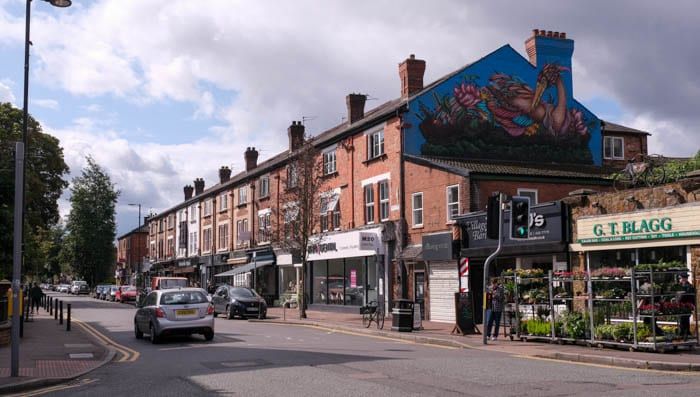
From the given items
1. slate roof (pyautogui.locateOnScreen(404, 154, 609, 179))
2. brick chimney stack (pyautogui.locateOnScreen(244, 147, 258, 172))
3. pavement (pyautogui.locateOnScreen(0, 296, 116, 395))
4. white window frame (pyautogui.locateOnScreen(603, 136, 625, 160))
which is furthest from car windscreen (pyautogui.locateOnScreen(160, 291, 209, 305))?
brick chimney stack (pyautogui.locateOnScreen(244, 147, 258, 172))

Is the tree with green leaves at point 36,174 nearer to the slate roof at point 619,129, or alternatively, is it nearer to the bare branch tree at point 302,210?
the bare branch tree at point 302,210

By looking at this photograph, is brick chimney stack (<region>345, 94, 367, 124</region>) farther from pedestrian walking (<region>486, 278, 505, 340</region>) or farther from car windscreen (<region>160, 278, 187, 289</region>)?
pedestrian walking (<region>486, 278, 505, 340</region>)

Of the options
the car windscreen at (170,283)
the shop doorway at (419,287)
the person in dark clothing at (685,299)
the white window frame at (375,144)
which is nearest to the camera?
the person in dark clothing at (685,299)

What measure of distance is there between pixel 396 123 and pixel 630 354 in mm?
17783

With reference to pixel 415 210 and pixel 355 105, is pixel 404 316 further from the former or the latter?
pixel 355 105

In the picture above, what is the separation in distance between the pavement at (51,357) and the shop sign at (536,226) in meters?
12.7

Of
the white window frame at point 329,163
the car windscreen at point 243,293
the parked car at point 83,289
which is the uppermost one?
the white window frame at point 329,163

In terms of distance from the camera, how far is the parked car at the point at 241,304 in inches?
1272

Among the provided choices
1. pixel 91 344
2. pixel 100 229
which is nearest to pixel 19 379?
pixel 91 344

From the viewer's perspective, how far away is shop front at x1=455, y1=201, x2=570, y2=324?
23.4 metres

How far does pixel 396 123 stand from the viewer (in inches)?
1238

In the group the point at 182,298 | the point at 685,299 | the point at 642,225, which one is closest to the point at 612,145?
the point at 642,225

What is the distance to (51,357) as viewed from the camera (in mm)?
16578

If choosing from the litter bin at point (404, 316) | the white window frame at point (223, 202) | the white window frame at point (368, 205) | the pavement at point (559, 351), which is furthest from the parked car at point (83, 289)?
the litter bin at point (404, 316)
